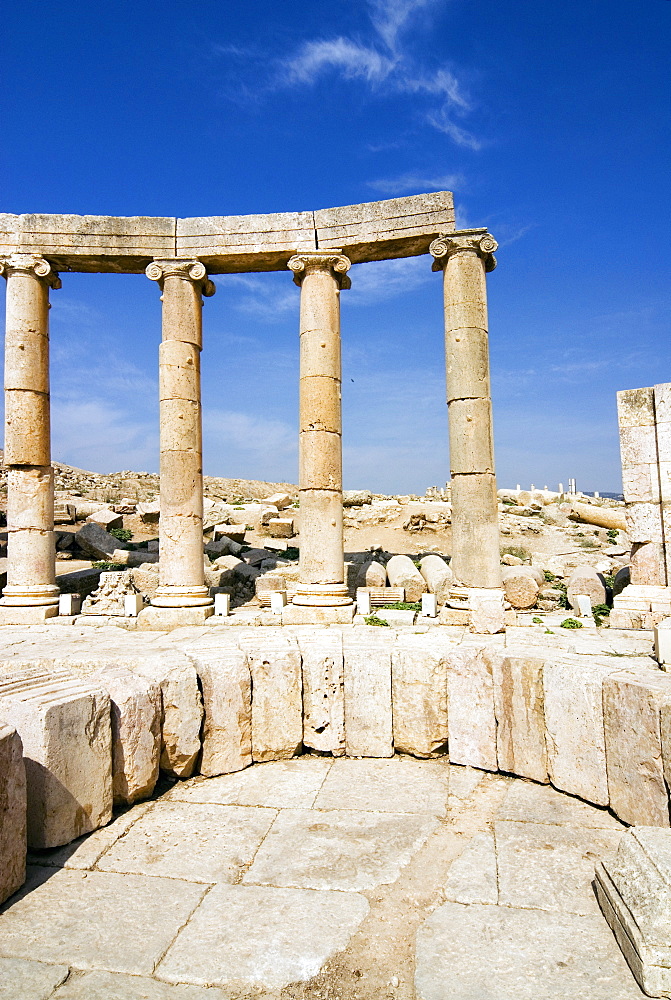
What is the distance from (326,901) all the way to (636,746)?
2.75 metres

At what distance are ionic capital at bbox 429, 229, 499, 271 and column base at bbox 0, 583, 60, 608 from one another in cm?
981

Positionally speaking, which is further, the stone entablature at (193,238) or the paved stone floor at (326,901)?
the stone entablature at (193,238)

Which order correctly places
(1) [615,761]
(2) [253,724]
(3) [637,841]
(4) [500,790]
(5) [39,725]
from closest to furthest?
(3) [637,841] < (5) [39,725] < (1) [615,761] < (4) [500,790] < (2) [253,724]

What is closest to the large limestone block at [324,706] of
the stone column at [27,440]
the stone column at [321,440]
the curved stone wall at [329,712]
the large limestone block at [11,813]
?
the curved stone wall at [329,712]

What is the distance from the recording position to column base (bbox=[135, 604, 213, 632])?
11.0 m

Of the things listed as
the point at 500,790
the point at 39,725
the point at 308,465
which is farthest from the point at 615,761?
the point at 308,465

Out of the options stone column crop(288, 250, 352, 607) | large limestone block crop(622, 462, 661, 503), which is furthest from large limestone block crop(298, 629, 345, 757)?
large limestone block crop(622, 462, 661, 503)

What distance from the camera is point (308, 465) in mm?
11320

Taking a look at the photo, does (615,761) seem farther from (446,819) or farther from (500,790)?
(446,819)

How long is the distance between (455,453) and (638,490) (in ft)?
10.2

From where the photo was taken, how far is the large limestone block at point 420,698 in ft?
20.7

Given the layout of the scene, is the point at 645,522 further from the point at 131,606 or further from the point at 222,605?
the point at 131,606

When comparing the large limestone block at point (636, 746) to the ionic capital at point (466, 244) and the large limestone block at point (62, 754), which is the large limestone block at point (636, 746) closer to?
the large limestone block at point (62, 754)

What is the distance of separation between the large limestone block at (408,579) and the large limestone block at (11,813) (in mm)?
9878
